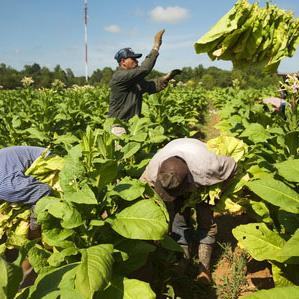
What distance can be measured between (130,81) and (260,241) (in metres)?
2.93

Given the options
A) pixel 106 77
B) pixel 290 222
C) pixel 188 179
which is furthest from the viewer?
pixel 106 77

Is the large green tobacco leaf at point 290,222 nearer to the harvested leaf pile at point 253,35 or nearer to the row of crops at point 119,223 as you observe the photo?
the row of crops at point 119,223

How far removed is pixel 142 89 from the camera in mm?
5527

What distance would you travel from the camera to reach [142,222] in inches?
94.8

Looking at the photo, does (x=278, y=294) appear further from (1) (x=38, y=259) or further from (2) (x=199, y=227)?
(2) (x=199, y=227)

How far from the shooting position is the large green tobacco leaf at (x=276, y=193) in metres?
2.60

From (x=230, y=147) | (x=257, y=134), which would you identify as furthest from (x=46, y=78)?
(x=230, y=147)

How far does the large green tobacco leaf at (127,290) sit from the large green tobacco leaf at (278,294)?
0.80 metres

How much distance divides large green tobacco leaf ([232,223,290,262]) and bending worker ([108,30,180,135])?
2706 mm

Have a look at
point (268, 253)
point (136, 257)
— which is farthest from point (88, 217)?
point (268, 253)

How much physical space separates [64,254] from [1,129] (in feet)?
15.8

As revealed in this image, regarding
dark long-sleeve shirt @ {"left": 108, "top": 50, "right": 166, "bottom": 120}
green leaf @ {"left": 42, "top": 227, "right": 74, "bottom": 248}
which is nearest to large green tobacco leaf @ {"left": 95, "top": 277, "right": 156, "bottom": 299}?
green leaf @ {"left": 42, "top": 227, "right": 74, "bottom": 248}

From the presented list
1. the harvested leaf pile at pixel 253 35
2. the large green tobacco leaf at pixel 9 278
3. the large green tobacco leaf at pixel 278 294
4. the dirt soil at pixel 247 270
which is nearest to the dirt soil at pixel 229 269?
the dirt soil at pixel 247 270

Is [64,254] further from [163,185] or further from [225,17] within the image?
[225,17]
